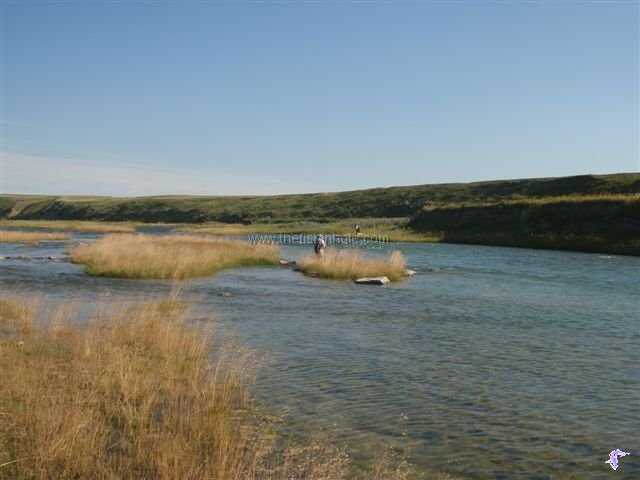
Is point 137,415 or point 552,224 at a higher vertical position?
Answer: point 552,224

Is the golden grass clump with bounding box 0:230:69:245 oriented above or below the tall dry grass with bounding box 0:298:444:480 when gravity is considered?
above

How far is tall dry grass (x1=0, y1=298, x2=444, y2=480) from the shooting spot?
6582 millimetres

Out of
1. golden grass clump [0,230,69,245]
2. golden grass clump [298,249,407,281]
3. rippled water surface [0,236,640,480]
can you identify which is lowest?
rippled water surface [0,236,640,480]

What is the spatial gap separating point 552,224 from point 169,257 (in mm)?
43693

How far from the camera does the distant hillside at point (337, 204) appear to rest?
307 feet

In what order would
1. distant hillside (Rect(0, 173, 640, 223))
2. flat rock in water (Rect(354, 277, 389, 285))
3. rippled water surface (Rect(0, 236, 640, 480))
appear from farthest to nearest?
1. distant hillside (Rect(0, 173, 640, 223))
2. flat rock in water (Rect(354, 277, 389, 285))
3. rippled water surface (Rect(0, 236, 640, 480))

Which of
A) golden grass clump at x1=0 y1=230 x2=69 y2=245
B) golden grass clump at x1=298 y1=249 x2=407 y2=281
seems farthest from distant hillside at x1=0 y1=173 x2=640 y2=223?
golden grass clump at x1=0 y1=230 x2=69 y2=245

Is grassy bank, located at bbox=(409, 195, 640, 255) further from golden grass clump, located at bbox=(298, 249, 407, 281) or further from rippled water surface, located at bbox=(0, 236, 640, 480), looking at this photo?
golden grass clump, located at bbox=(298, 249, 407, 281)

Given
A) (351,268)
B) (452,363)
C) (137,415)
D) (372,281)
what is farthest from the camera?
(351,268)

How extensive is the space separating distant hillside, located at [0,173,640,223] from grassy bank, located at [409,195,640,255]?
18426mm

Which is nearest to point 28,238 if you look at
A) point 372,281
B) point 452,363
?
point 372,281

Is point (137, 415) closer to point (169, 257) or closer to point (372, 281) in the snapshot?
point (372, 281)

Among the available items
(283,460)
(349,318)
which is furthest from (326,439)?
(349,318)

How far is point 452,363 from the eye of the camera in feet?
43.8
